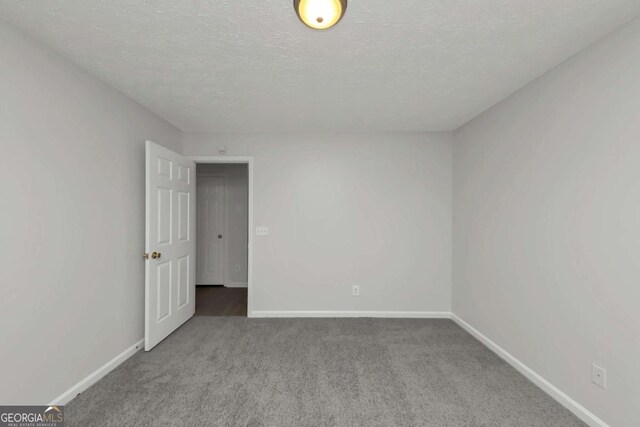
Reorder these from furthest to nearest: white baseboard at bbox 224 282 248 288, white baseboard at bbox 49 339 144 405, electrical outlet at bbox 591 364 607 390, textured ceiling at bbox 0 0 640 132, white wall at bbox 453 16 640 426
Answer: white baseboard at bbox 224 282 248 288
white baseboard at bbox 49 339 144 405
electrical outlet at bbox 591 364 607 390
white wall at bbox 453 16 640 426
textured ceiling at bbox 0 0 640 132

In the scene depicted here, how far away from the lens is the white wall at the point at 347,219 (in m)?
3.67

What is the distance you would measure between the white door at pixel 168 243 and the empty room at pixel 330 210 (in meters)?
0.03

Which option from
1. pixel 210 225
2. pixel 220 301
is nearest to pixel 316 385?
pixel 220 301

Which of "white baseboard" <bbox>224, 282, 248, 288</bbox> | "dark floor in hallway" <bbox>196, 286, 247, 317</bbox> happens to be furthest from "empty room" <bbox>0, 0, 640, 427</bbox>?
"white baseboard" <bbox>224, 282, 248, 288</bbox>

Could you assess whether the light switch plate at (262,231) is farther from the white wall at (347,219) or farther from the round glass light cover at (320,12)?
the round glass light cover at (320,12)

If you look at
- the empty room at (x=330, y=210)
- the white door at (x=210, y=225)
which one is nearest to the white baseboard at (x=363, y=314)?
the empty room at (x=330, y=210)

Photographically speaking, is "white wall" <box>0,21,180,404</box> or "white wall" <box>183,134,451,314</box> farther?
"white wall" <box>183,134,451,314</box>

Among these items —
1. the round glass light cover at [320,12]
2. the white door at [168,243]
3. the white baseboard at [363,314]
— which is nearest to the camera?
the round glass light cover at [320,12]

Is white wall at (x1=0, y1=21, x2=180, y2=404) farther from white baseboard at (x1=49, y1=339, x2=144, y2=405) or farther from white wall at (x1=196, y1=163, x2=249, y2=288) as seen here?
white wall at (x1=196, y1=163, x2=249, y2=288)

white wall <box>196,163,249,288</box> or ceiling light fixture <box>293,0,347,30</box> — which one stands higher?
ceiling light fixture <box>293,0,347,30</box>

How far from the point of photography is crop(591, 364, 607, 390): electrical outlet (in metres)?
1.72

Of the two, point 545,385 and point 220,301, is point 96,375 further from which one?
point 545,385

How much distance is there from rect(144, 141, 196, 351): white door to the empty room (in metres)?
0.03

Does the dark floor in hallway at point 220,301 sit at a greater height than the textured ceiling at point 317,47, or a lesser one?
lesser
